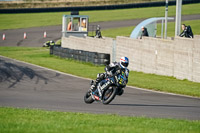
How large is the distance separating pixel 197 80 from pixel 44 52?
19350mm

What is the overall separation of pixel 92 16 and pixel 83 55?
30523 millimetres

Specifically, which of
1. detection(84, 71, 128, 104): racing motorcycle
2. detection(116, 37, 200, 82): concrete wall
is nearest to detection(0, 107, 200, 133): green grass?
detection(84, 71, 128, 104): racing motorcycle

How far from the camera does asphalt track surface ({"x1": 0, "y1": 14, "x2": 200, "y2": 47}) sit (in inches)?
1712

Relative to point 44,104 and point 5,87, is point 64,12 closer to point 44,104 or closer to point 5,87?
point 5,87

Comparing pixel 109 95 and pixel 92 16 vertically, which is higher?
pixel 92 16

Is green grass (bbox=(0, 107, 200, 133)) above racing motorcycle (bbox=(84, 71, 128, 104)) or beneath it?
beneath

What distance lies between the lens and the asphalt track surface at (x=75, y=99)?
1207cm

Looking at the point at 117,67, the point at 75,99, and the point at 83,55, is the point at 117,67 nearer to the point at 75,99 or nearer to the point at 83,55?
the point at 75,99

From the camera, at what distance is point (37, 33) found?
160 feet

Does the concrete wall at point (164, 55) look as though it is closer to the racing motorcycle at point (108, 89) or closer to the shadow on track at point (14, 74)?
the shadow on track at point (14, 74)

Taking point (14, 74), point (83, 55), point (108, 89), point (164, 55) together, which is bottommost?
point (14, 74)

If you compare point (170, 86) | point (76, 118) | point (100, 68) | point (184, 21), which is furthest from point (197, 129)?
point (184, 21)

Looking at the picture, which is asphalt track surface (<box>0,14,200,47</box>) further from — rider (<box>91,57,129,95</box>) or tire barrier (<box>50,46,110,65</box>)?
rider (<box>91,57,129,95</box>)

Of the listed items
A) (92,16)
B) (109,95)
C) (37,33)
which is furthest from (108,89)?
(92,16)
